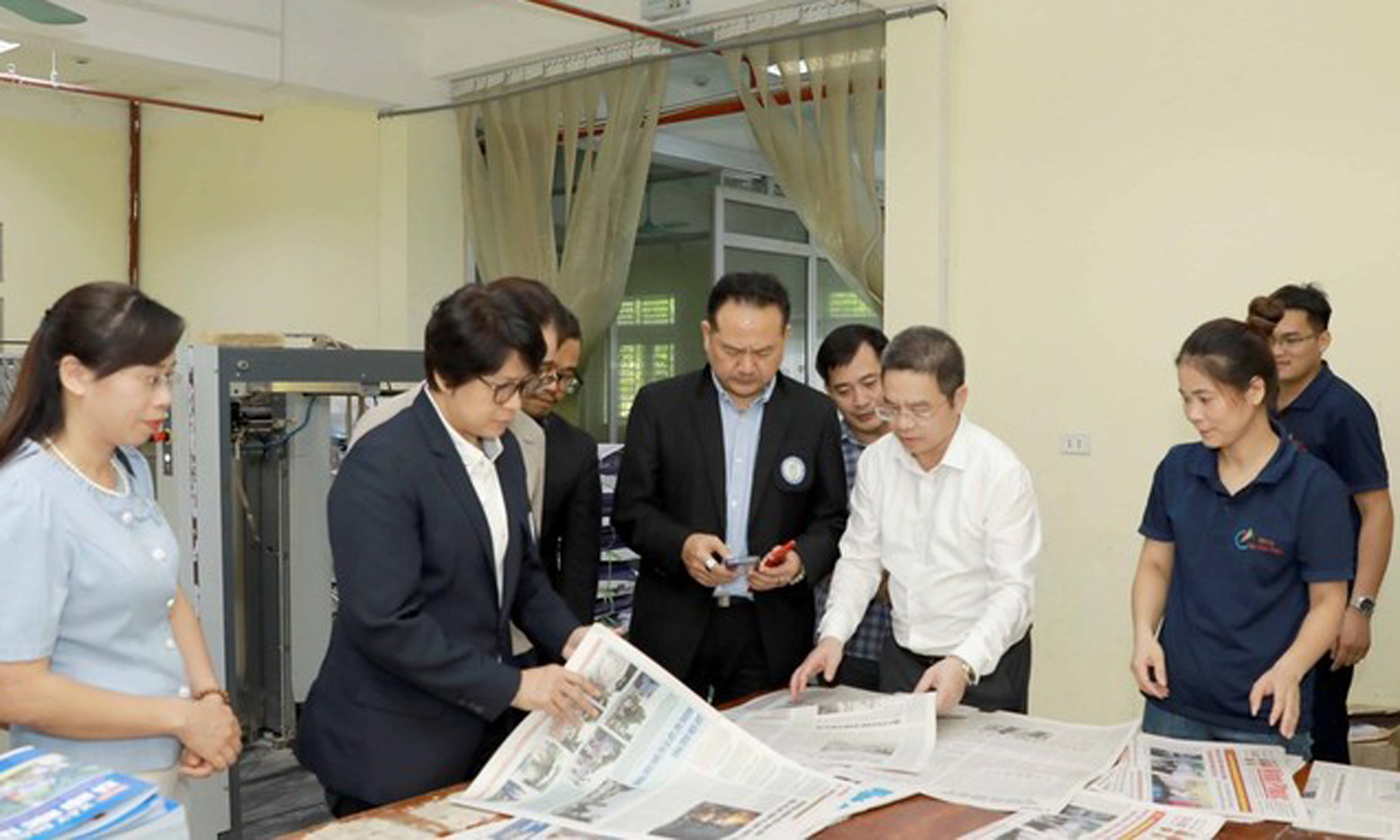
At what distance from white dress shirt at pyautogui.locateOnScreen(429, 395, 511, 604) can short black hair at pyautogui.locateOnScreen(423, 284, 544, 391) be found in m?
0.09

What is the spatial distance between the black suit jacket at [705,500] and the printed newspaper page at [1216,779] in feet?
2.51

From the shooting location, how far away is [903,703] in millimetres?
1953

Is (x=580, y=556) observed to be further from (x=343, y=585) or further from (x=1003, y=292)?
(x=1003, y=292)

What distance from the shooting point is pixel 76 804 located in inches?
49.4

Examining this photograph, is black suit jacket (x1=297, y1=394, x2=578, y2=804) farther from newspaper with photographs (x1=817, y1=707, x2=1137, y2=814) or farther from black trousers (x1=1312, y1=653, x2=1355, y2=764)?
black trousers (x1=1312, y1=653, x2=1355, y2=764)

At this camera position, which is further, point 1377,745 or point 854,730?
point 1377,745

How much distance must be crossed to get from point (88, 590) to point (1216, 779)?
154 cm

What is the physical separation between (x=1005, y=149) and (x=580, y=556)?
2.35 metres

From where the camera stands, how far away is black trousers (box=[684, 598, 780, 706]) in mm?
2531

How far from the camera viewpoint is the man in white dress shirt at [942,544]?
213cm

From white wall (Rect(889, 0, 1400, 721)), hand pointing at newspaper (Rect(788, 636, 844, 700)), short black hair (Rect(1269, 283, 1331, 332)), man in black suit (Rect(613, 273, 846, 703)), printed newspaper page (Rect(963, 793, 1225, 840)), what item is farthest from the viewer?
white wall (Rect(889, 0, 1400, 721))

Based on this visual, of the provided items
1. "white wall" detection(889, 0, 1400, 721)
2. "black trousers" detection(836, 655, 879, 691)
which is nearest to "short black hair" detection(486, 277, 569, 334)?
"black trousers" detection(836, 655, 879, 691)

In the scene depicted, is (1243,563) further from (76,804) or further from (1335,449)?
(76,804)

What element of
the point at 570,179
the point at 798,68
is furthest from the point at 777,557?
the point at 570,179
